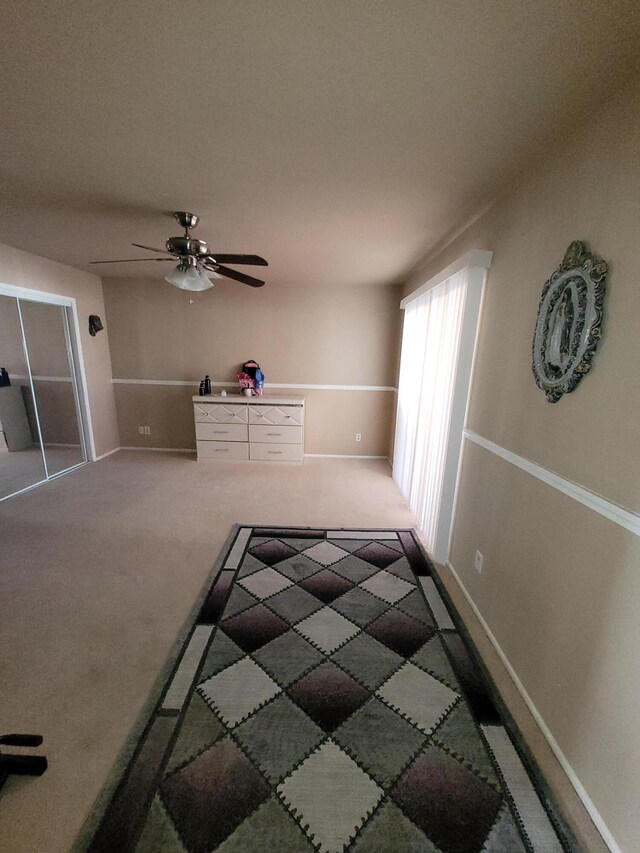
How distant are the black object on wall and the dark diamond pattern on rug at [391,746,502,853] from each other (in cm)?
523

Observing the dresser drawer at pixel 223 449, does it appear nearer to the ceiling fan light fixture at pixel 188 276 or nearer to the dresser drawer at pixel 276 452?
the dresser drawer at pixel 276 452

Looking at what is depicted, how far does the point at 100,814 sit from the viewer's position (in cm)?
107

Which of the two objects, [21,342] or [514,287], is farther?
[21,342]

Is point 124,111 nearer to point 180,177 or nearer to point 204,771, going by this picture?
point 180,177

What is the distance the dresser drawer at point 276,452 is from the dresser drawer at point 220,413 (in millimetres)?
429

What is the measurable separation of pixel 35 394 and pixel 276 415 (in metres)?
2.71

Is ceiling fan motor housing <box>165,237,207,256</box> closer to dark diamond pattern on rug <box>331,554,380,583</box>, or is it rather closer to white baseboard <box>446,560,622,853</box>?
dark diamond pattern on rug <box>331,554,380,583</box>

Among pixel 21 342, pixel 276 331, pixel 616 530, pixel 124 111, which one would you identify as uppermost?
pixel 124 111

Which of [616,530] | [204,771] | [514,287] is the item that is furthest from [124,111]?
[204,771]

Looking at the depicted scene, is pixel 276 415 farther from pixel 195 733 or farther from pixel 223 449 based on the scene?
pixel 195 733

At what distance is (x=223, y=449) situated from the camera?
454 centimetres

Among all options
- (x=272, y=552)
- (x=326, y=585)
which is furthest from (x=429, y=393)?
(x=272, y=552)

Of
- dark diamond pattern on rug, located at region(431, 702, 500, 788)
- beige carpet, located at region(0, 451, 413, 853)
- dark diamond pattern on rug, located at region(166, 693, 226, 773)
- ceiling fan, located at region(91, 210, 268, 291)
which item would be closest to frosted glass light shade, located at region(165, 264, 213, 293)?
ceiling fan, located at region(91, 210, 268, 291)

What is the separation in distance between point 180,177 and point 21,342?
2.90m
